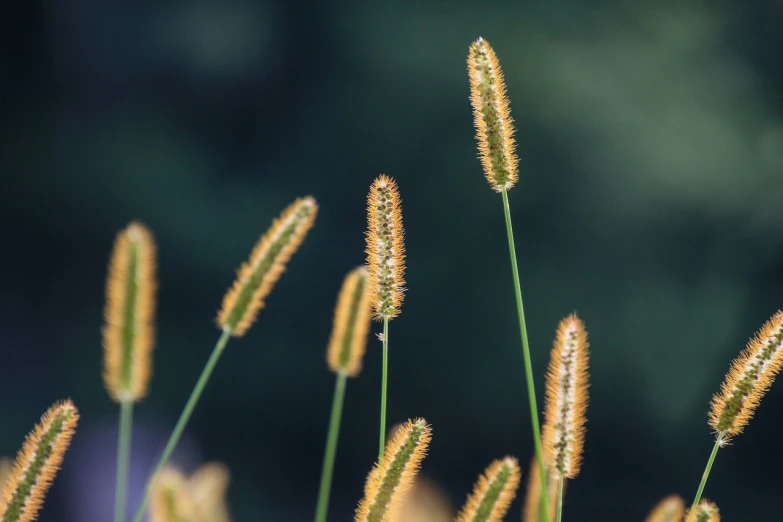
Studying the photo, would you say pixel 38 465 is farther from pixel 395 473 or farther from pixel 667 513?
pixel 667 513

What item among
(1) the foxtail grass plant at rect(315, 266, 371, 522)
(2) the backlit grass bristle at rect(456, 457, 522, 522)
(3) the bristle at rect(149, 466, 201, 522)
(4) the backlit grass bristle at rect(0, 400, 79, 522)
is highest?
(1) the foxtail grass plant at rect(315, 266, 371, 522)

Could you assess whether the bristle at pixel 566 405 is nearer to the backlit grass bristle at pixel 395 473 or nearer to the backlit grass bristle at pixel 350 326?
the backlit grass bristle at pixel 395 473

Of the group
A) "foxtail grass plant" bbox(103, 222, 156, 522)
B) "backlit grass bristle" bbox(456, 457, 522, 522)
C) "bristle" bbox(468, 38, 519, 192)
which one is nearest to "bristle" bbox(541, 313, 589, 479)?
"backlit grass bristle" bbox(456, 457, 522, 522)

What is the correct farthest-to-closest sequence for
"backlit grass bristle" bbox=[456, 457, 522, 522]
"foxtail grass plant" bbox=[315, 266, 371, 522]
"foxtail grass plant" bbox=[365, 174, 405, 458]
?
"foxtail grass plant" bbox=[315, 266, 371, 522], "foxtail grass plant" bbox=[365, 174, 405, 458], "backlit grass bristle" bbox=[456, 457, 522, 522]

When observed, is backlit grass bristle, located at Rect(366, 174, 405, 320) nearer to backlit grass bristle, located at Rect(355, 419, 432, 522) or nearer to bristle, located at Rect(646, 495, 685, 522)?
backlit grass bristle, located at Rect(355, 419, 432, 522)

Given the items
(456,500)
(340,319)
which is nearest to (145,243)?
(340,319)

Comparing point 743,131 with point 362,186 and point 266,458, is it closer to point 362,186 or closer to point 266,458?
point 362,186
